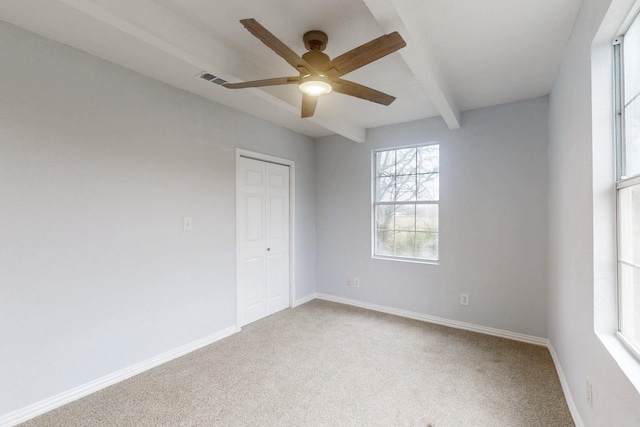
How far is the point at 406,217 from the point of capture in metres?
3.84

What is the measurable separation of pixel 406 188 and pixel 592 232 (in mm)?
2381

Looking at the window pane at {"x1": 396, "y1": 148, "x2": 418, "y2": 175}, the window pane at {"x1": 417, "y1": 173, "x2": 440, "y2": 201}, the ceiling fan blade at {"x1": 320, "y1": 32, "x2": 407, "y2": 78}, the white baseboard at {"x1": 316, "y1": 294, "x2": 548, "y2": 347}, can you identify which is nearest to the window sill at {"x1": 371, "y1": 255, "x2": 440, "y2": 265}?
the white baseboard at {"x1": 316, "y1": 294, "x2": 548, "y2": 347}

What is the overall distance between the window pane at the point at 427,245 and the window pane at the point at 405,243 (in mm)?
67

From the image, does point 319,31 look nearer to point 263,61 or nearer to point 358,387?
point 263,61

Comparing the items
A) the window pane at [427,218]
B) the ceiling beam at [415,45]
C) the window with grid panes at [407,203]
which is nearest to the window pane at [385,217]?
the window with grid panes at [407,203]

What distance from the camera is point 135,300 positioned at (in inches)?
95.7

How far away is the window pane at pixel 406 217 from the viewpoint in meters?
3.78

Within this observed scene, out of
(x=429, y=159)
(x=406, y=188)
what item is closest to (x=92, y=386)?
(x=406, y=188)

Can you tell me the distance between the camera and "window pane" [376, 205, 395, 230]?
396 centimetres

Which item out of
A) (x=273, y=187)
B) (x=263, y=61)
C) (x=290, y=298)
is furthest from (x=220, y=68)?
(x=290, y=298)

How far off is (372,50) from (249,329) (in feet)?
9.83

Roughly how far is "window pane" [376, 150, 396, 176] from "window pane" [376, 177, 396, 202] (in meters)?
0.08

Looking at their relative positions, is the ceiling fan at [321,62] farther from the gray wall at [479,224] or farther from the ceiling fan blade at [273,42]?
the gray wall at [479,224]

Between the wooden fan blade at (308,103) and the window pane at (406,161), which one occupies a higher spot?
the wooden fan blade at (308,103)
